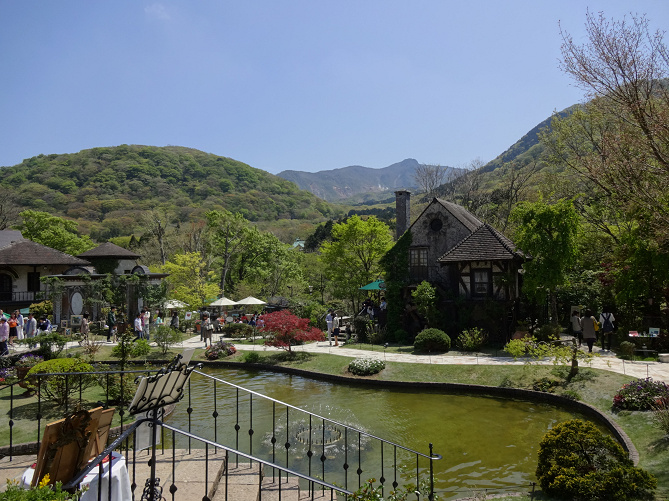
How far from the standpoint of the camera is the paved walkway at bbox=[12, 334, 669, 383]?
51.1 ft

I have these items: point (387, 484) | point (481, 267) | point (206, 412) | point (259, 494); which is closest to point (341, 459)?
A: point (387, 484)

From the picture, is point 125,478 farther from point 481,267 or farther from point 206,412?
point 481,267

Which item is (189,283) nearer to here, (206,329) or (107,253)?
(107,253)

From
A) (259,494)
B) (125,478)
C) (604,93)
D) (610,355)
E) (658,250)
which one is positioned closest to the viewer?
(125,478)

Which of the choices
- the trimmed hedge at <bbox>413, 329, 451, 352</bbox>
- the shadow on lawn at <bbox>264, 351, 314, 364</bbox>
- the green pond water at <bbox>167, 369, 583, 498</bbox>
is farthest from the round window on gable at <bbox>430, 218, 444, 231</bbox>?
the green pond water at <bbox>167, 369, 583, 498</bbox>

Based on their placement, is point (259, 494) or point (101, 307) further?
point (101, 307)

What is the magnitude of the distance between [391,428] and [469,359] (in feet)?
25.9

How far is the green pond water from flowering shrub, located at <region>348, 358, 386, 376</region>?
76cm

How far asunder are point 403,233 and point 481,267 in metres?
6.55

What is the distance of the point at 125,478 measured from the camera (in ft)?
17.5

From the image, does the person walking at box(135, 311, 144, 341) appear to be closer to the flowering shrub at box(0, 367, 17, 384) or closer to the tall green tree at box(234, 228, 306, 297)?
the flowering shrub at box(0, 367, 17, 384)

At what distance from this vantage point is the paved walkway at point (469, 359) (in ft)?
51.1

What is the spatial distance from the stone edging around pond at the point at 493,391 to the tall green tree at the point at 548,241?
691 centimetres

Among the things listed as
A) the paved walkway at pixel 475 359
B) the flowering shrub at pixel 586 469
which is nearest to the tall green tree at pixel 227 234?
the paved walkway at pixel 475 359
